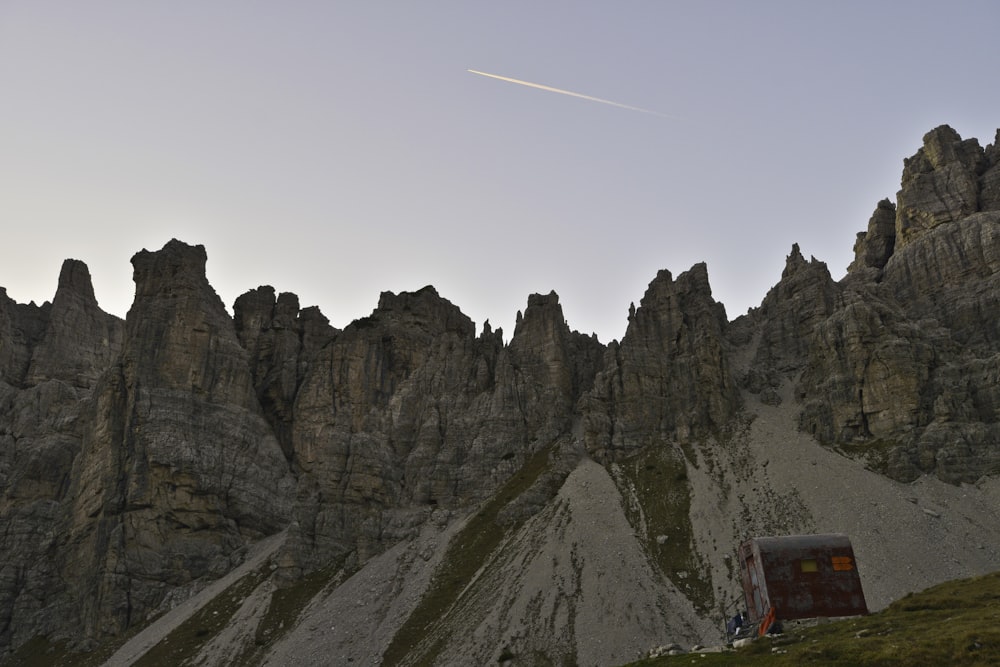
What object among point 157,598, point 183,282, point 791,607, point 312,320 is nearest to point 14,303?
point 183,282

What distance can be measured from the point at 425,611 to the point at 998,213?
110 m

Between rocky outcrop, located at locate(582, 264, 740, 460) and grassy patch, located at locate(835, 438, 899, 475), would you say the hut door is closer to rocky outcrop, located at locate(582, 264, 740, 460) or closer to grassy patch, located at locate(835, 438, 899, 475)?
grassy patch, located at locate(835, 438, 899, 475)

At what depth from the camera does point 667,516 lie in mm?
104438

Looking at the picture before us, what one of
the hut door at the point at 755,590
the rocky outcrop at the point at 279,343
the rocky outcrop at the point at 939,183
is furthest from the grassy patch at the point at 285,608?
the rocky outcrop at the point at 939,183

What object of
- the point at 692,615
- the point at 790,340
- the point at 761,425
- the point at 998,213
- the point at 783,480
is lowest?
the point at 692,615

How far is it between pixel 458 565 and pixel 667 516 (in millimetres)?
28083

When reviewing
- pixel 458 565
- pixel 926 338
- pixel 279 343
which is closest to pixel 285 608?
pixel 458 565

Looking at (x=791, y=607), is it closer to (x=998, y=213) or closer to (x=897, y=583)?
(x=897, y=583)

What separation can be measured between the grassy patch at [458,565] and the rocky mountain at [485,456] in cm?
49

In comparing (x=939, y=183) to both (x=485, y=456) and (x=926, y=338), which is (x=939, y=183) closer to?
(x=926, y=338)

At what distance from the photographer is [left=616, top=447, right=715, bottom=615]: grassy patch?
301ft

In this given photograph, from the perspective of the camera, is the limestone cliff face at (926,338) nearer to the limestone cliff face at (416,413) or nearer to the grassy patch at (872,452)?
the grassy patch at (872,452)

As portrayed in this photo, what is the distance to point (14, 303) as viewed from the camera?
171125 mm

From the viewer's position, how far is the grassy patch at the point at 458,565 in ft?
300
